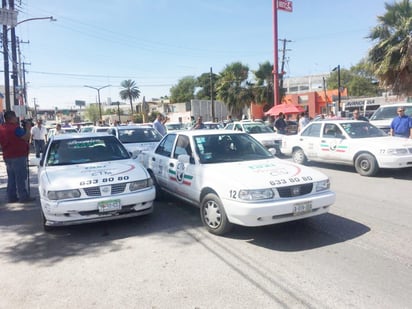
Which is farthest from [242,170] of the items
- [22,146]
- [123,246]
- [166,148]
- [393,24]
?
[393,24]

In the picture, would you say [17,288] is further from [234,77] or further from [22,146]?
[234,77]

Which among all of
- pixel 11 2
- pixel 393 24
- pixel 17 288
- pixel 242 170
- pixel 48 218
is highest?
pixel 11 2

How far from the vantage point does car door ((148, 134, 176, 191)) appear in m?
6.82

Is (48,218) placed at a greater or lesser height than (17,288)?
greater

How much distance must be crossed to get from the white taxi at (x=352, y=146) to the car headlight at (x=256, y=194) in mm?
5665

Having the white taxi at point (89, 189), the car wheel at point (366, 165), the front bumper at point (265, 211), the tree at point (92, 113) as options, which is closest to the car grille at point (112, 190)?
the white taxi at point (89, 189)

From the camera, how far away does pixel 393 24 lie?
1675 cm

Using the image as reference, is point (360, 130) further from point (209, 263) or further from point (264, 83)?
point (264, 83)

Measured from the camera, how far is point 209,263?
4.23 m

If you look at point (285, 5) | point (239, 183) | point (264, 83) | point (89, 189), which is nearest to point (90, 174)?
point (89, 189)

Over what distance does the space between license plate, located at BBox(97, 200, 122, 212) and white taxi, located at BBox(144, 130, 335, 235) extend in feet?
3.79

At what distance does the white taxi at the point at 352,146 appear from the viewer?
9000 millimetres

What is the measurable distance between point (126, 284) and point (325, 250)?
95.4 inches

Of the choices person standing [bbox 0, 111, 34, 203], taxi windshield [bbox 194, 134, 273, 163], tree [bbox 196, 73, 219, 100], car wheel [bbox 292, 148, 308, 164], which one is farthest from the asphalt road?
tree [bbox 196, 73, 219, 100]
